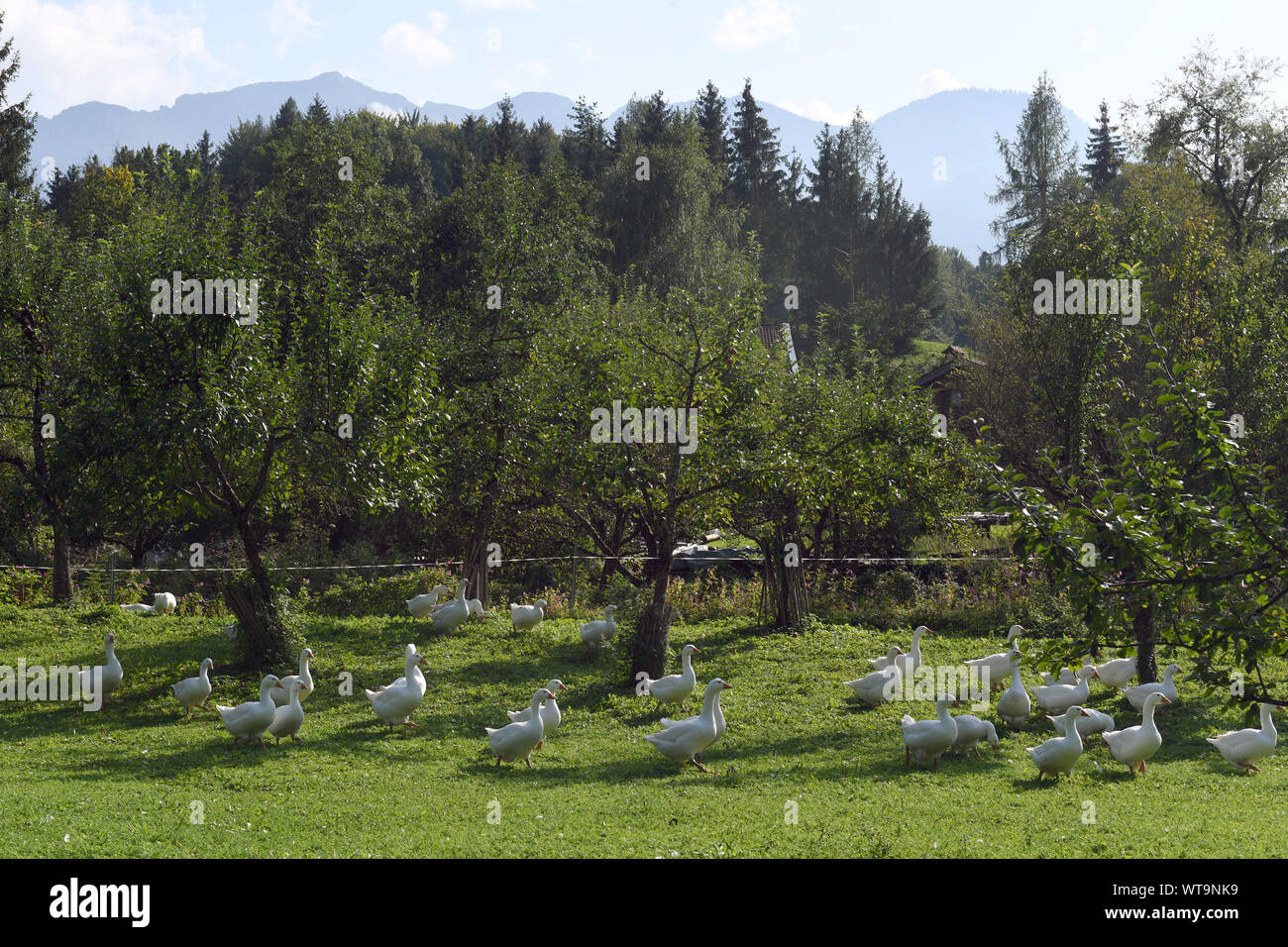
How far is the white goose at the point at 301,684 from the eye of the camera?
1420cm

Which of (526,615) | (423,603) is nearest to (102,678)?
(423,603)

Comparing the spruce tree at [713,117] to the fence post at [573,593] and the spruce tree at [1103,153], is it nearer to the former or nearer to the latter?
the spruce tree at [1103,153]

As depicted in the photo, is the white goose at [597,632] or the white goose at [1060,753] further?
the white goose at [597,632]

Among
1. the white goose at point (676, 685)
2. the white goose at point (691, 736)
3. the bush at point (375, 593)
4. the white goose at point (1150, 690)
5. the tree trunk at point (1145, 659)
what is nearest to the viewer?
the white goose at point (691, 736)

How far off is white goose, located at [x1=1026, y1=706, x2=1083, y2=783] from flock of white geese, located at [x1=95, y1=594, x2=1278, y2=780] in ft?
0.04

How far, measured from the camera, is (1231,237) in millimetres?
37500

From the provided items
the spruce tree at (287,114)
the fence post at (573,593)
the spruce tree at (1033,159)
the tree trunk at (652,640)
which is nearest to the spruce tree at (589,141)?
the spruce tree at (1033,159)

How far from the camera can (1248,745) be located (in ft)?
43.7

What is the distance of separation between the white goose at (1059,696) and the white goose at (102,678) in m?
14.6

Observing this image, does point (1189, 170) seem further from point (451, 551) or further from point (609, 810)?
point (609, 810)

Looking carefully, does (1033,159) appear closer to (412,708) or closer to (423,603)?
(423,603)

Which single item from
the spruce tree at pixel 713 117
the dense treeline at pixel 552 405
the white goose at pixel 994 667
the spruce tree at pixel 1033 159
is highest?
the spruce tree at pixel 713 117

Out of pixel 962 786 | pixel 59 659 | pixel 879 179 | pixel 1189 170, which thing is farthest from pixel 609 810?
pixel 879 179

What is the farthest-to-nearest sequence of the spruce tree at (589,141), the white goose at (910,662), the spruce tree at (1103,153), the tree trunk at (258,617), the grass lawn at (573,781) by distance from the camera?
1. the spruce tree at (1103,153)
2. the spruce tree at (589,141)
3. the tree trunk at (258,617)
4. the white goose at (910,662)
5. the grass lawn at (573,781)
